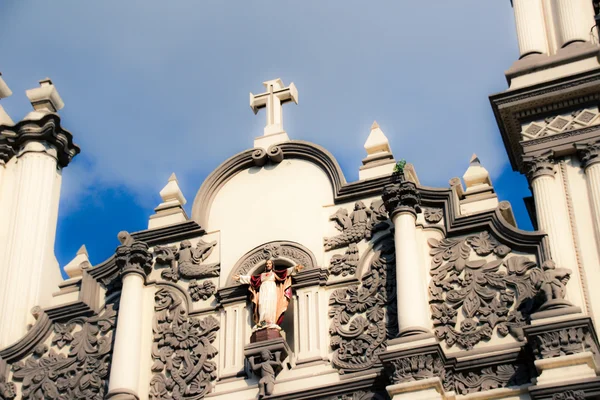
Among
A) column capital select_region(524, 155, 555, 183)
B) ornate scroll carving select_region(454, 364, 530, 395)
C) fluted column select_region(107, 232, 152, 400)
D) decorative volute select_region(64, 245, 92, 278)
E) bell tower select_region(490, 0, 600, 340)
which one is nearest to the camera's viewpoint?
ornate scroll carving select_region(454, 364, 530, 395)

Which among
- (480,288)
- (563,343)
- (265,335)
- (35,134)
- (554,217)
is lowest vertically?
(563,343)

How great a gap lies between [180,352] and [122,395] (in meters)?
1.11

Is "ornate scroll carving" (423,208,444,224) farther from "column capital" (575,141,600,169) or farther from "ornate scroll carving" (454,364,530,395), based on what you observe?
"ornate scroll carving" (454,364,530,395)

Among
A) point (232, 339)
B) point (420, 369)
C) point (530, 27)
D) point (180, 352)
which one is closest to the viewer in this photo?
point (420, 369)

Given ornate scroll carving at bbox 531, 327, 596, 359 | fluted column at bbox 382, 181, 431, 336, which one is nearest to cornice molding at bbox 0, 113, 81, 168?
fluted column at bbox 382, 181, 431, 336

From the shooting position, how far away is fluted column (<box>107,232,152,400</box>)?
18.0 metres

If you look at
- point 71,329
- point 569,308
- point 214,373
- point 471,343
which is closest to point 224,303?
point 214,373

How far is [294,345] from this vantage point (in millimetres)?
18172

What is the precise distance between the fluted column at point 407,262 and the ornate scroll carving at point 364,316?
0.42 m

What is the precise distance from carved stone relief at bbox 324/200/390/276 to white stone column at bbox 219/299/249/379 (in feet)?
4.57

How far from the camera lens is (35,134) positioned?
71.7ft

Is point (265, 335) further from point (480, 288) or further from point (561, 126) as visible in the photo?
point (561, 126)

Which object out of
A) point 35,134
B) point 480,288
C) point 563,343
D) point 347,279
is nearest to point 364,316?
point 347,279

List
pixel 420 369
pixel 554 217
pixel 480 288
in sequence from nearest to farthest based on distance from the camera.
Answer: pixel 420 369 → pixel 480 288 → pixel 554 217
